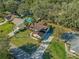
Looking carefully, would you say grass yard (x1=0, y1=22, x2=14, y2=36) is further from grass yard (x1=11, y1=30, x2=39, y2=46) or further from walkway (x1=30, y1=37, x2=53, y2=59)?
walkway (x1=30, y1=37, x2=53, y2=59)

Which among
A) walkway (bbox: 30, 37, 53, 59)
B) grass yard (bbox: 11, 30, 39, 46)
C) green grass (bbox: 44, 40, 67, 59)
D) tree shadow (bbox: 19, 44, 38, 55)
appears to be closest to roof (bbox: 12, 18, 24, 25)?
grass yard (bbox: 11, 30, 39, 46)

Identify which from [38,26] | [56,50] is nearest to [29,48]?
[56,50]

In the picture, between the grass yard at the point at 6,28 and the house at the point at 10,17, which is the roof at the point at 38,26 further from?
the house at the point at 10,17

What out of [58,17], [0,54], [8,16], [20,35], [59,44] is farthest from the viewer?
[8,16]

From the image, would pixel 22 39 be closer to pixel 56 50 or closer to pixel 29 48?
pixel 29 48

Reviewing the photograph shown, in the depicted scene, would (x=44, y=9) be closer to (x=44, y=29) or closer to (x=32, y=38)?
(x=44, y=29)

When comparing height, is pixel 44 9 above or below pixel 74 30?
above

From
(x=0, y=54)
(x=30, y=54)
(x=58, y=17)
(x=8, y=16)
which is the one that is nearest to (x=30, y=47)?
(x=30, y=54)
